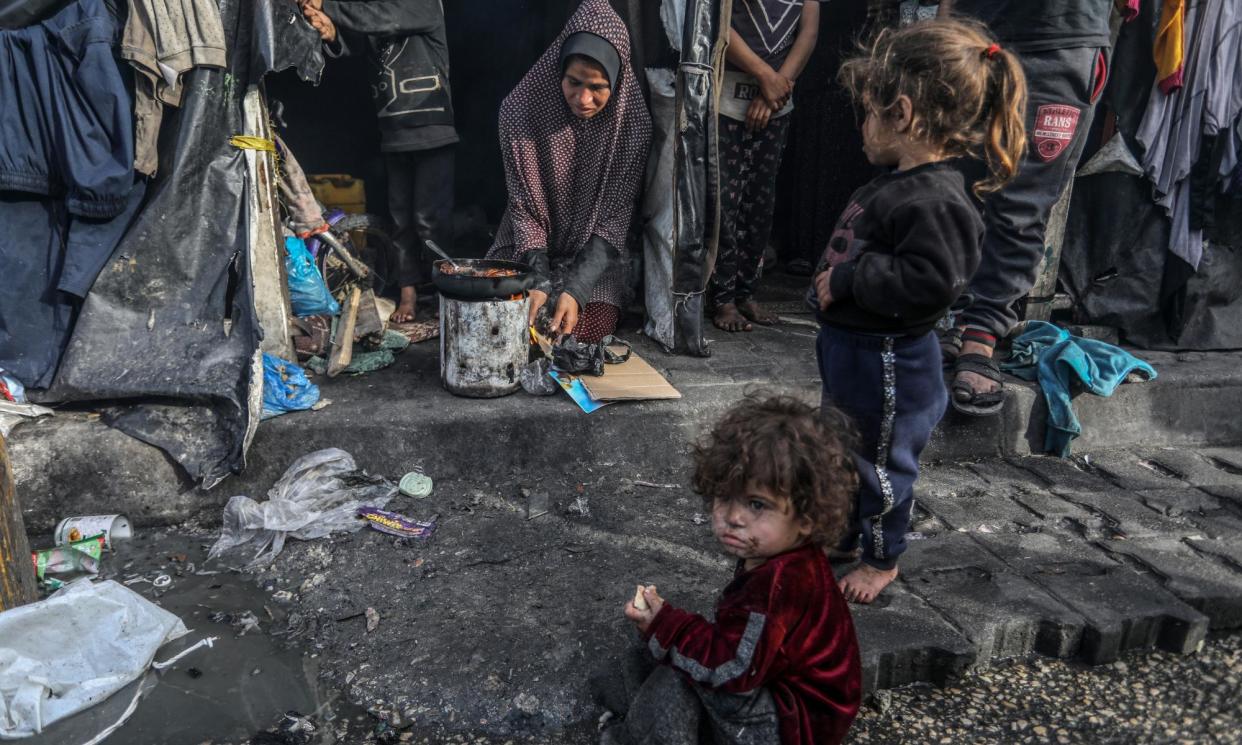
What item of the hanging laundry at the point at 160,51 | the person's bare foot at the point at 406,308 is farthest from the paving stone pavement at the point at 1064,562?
Result: the hanging laundry at the point at 160,51

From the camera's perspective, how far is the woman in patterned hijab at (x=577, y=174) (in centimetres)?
410

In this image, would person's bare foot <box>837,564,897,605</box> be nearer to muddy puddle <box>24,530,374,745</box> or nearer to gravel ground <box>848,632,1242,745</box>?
gravel ground <box>848,632,1242,745</box>

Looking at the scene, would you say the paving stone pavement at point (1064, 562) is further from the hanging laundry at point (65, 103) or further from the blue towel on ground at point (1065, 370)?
the hanging laundry at point (65, 103)

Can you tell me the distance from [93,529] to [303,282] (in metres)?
1.40

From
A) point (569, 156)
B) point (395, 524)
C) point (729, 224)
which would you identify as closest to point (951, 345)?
point (729, 224)

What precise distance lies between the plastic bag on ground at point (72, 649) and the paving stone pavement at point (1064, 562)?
6.72ft

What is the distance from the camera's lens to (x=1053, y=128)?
3.78 metres

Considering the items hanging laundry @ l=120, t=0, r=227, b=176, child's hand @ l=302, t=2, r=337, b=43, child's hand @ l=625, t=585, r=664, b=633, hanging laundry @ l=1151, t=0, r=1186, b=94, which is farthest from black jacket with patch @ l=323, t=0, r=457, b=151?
hanging laundry @ l=1151, t=0, r=1186, b=94

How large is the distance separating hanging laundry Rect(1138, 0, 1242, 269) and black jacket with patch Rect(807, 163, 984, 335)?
8.87ft

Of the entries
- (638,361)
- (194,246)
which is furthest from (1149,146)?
(194,246)

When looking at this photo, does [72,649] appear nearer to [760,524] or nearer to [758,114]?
[760,524]

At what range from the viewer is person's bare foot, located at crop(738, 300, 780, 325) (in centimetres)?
484

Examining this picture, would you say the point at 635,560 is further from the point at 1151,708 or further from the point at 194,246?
the point at 194,246

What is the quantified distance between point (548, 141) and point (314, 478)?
6.73ft
